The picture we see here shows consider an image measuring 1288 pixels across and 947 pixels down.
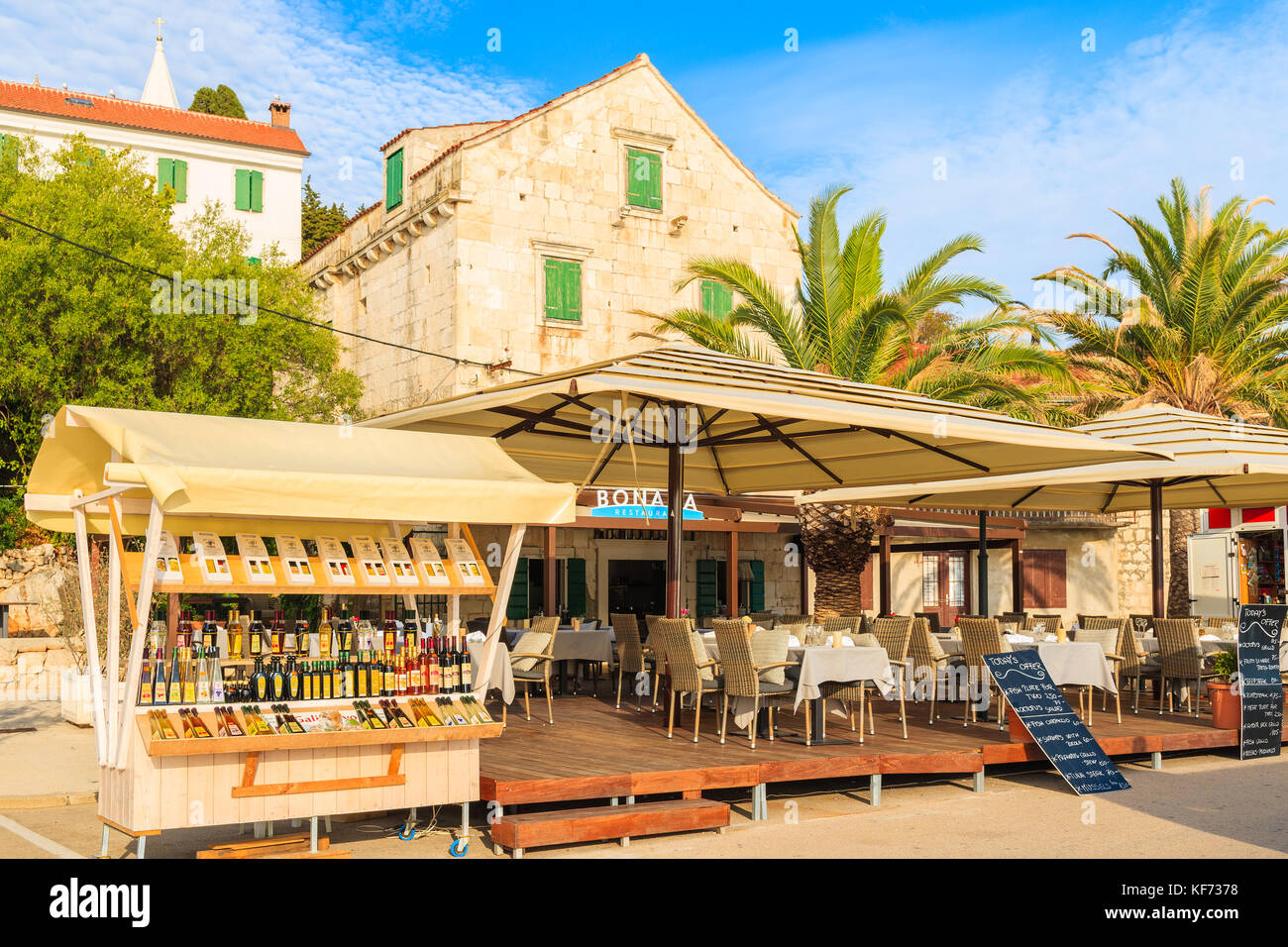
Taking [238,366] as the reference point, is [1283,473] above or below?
below

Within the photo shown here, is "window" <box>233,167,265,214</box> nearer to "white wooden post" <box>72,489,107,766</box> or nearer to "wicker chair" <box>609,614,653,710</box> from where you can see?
"wicker chair" <box>609,614,653,710</box>

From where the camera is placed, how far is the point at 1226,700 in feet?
34.5

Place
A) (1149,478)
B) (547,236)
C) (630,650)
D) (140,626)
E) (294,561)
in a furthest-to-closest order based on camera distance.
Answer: (547,236)
(1149,478)
(630,650)
(294,561)
(140,626)

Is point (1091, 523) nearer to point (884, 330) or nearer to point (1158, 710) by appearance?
point (884, 330)

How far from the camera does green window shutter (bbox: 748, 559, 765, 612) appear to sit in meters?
24.0

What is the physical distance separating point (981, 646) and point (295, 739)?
6320 mm

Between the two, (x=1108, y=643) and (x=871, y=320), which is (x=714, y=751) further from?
(x=871, y=320)

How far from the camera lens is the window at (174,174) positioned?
32344 mm

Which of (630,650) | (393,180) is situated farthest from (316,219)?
(630,650)

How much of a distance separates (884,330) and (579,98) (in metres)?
8.76

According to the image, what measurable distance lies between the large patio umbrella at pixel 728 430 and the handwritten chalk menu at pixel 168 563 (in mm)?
2408

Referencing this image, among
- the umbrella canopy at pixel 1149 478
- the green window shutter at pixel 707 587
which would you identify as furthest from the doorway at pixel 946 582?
the umbrella canopy at pixel 1149 478
